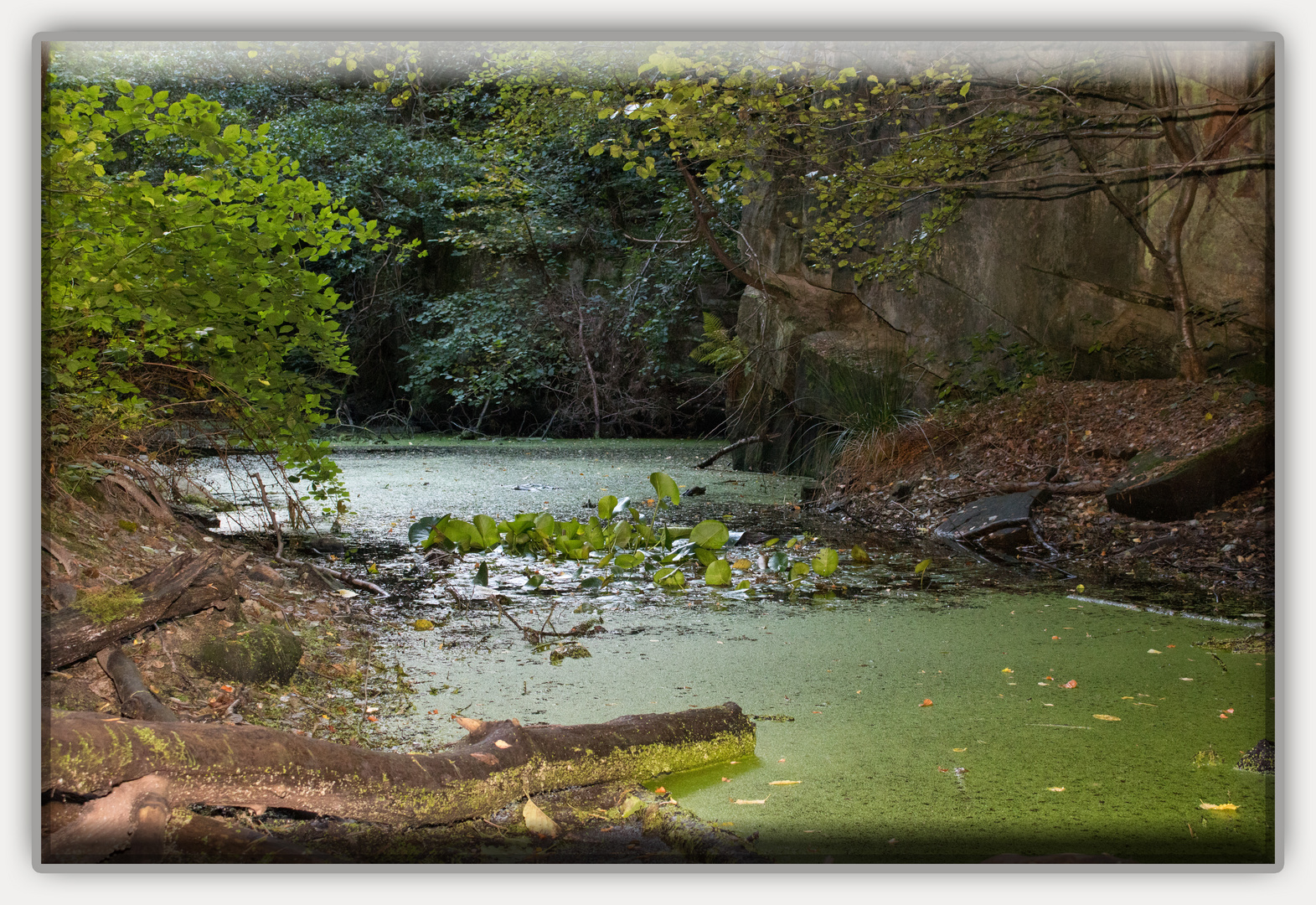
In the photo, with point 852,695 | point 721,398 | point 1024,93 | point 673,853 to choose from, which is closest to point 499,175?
point 721,398

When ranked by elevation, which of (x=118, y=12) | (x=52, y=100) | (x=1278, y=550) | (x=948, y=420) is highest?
(x=118, y=12)

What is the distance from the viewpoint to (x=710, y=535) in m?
2.94

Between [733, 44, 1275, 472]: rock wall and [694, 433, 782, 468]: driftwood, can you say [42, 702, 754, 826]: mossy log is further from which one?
[694, 433, 782, 468]: driftwood

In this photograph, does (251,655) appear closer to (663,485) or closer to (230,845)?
(230,845)

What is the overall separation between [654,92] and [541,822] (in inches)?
90.5

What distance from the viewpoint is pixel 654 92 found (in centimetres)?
284

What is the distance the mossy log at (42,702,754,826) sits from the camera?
43.3 inches

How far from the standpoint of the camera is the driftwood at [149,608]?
1.39 metres

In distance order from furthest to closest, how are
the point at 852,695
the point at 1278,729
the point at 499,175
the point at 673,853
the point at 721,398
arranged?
the point at 721,398 < the point at 499,175 < the point at 852,695 < the point at 1278,729 < the point at 673,853

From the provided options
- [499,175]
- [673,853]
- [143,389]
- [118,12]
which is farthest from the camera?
[499,175]

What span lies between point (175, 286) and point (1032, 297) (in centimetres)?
382

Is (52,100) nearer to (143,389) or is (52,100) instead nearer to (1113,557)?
(143,389)

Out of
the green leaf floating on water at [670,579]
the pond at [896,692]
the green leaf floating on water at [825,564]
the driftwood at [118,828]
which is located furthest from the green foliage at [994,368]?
the driftwood at [118,828]

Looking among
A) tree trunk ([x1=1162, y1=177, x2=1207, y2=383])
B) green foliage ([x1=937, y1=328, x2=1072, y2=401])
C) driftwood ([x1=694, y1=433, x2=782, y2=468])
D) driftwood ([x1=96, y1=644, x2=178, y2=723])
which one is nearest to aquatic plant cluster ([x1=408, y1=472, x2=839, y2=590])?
driftwood ([x1=96, y1=644, x2=178, y2=723])
